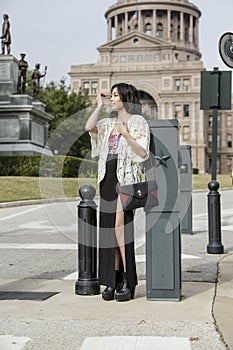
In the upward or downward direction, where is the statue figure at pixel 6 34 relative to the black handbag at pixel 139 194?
upward

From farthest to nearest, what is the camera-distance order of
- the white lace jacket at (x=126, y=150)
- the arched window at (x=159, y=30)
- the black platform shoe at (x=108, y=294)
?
the arched window at (x=159, y=30) < the black platform shoe at (x=108, y=294) < the white lace jacket at (x=126, y=150)

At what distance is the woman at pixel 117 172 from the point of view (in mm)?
4832

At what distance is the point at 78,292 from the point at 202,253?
339cm

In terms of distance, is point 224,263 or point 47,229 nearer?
point 224,263

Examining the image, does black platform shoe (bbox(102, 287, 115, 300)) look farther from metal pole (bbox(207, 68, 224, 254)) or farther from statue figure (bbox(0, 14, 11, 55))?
statue figure (bbox(0, 14, 11, 55))

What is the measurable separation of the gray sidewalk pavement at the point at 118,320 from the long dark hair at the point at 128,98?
147cm

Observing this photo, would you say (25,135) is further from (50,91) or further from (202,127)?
(202,127)

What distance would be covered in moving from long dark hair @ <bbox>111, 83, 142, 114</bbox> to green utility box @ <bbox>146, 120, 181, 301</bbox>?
0.62ft

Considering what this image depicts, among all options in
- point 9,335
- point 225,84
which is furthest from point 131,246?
point 225,84

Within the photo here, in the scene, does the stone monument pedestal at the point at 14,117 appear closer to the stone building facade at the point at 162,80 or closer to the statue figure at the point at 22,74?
the statue figure at the point at 22,74

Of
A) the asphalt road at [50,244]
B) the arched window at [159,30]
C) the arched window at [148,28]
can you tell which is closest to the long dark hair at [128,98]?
the asphalt road at [50,244]

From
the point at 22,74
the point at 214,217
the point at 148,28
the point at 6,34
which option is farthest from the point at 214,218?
the point at 148,28

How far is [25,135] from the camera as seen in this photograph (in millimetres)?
31219

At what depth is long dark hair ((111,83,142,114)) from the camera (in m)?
4.99
